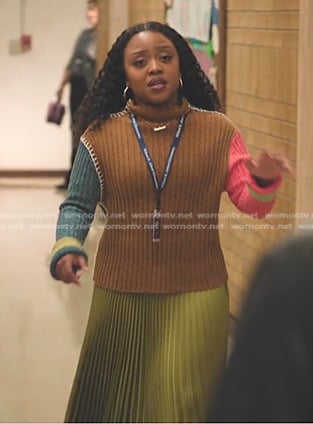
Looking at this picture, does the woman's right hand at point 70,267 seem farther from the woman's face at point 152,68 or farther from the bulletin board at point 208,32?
the bulletin board at point 208,32

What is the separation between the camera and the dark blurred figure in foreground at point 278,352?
102 centimetres

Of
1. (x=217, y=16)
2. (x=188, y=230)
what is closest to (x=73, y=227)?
(x=188, y=230)

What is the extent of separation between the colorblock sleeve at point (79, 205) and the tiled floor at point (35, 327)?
153 cm

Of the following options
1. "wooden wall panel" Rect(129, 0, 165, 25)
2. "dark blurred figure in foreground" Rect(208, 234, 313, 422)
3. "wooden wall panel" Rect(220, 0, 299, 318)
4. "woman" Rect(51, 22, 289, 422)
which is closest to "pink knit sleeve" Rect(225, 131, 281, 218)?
"woman" Rect(51, 22, 289, 422)

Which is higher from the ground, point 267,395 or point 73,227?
point 267,395

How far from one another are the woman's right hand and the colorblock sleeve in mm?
22

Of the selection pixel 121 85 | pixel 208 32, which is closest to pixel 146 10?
pixel 208 32

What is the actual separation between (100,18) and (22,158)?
2.09 m

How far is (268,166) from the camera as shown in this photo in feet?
9.18

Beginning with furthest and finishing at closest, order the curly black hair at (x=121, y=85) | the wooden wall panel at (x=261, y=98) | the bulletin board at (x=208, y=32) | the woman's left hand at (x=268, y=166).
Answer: the bulletin board at (x=208, y=32) < the wooden wall panel at (x=261, y=98) < the curly black hair at (x=121, y=85) < the woman's left hand at (x=268, y=166)

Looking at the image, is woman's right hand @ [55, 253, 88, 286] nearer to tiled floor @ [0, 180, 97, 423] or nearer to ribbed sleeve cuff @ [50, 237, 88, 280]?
ribbed sleeve cuff @ [50, 237, 88, 280]

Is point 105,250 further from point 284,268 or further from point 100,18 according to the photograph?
point 100,18

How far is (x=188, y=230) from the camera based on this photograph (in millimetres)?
2906

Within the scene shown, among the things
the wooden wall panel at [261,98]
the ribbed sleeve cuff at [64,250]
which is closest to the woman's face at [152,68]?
the ribbed sleeve cuff at [64,250]
